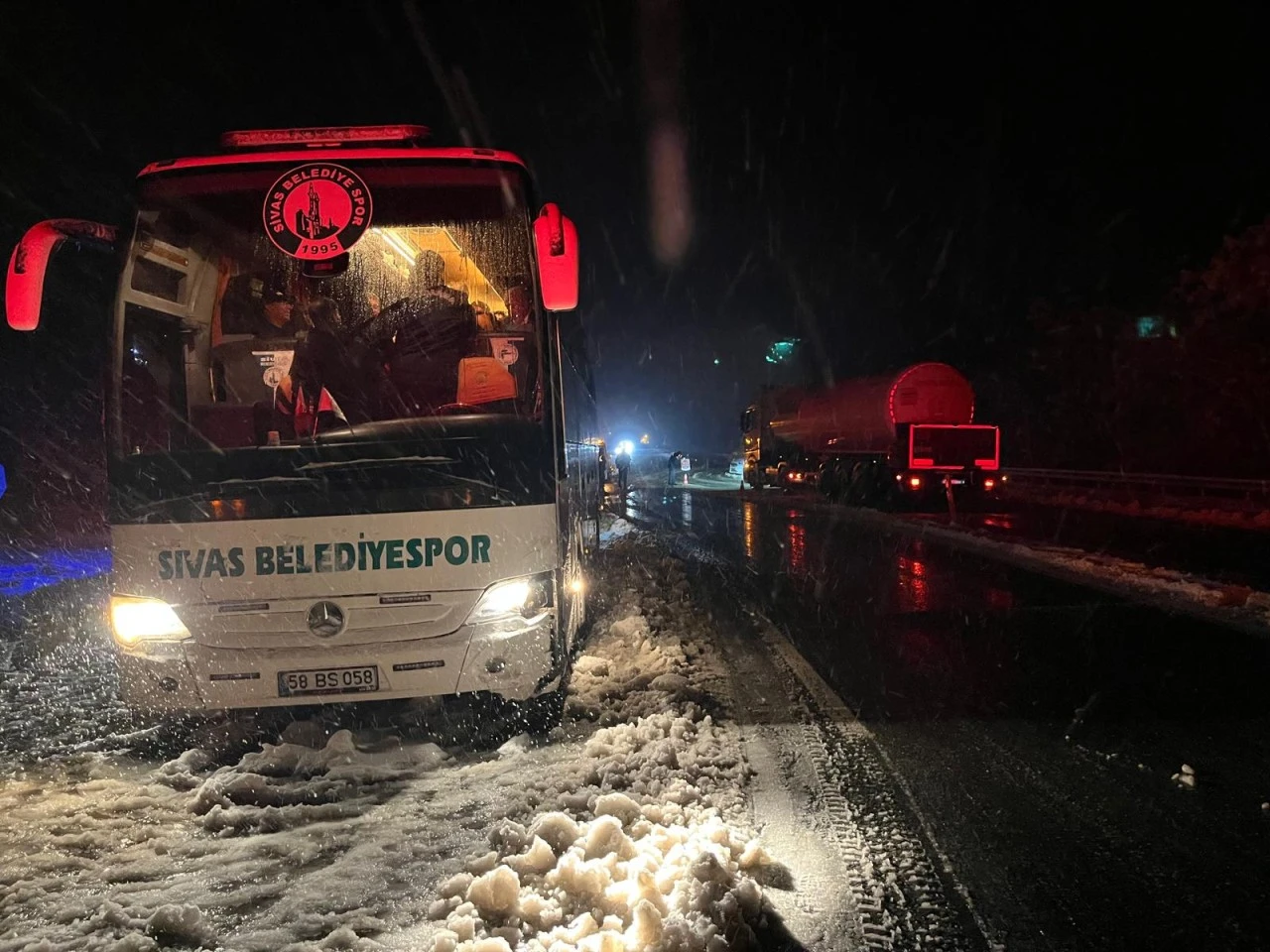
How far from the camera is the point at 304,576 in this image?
5480 millimetres

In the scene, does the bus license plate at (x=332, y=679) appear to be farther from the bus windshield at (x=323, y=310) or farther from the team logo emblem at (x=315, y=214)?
the team logo emblem at (x=315, y=214)

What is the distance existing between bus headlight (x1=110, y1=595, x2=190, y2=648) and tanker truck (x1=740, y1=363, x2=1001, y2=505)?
21.8 m

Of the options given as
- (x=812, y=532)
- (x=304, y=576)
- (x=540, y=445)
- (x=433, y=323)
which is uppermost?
(x=433, y=323)

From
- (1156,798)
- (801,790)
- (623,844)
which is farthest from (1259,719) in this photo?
(623,844)

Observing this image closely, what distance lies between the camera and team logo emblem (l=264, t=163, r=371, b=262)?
5766 mm

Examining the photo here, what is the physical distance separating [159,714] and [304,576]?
1.22 meters

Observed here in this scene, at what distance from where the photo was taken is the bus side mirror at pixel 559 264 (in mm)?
5562

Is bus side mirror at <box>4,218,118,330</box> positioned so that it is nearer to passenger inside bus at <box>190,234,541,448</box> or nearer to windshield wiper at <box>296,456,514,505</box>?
passenger inside bus at <box>190,234,541,448</box>

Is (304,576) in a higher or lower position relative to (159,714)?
higher

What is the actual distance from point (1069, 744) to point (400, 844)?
3.91 m

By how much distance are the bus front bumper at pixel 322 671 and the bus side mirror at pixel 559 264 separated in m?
1.88

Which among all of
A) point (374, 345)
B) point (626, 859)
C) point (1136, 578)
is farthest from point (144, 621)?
point (1136, 578)

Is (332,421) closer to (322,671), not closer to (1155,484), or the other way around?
(322,671)

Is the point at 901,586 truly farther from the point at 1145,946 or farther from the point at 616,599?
the point at 1145,946
